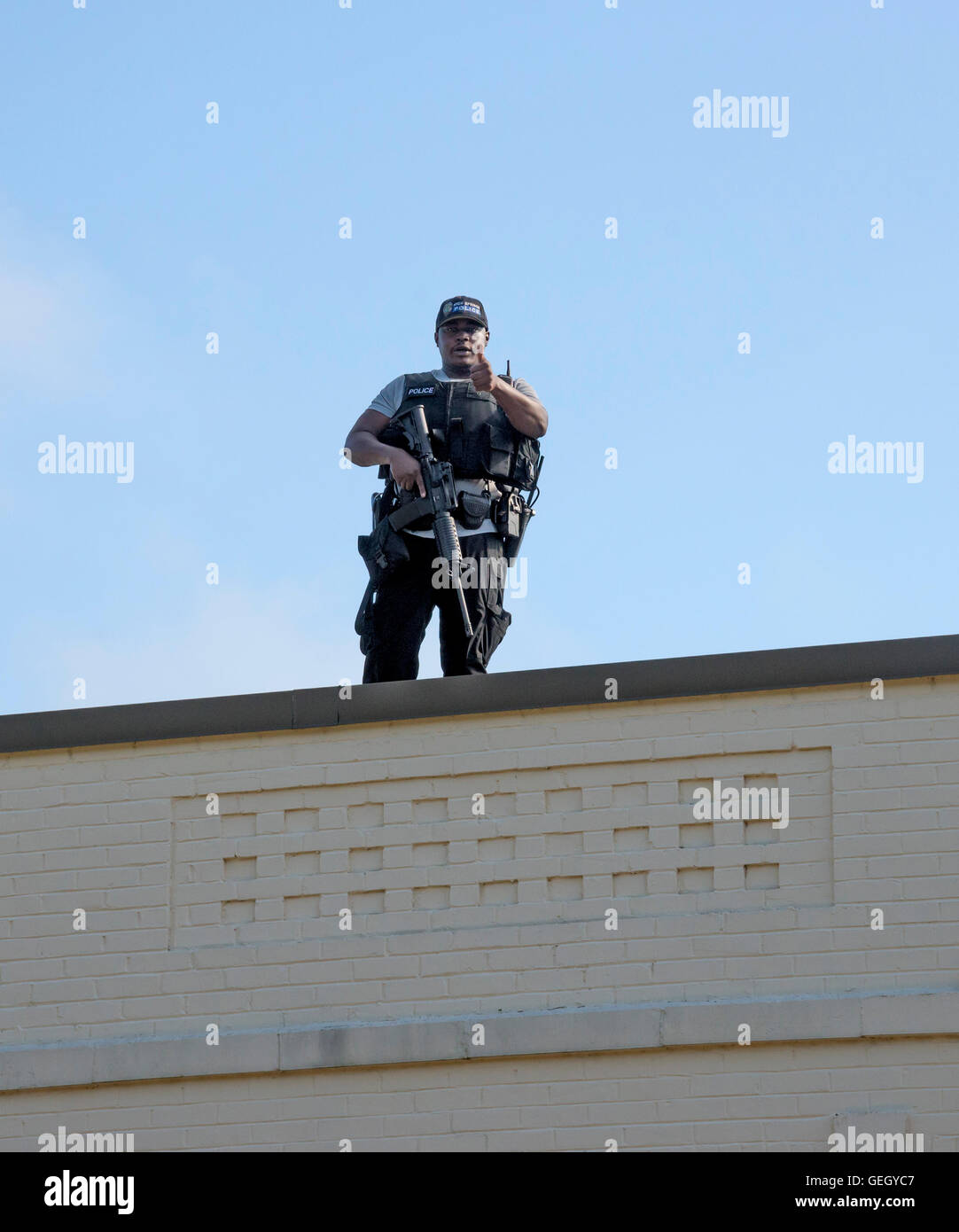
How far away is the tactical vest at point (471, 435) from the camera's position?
9.20 m

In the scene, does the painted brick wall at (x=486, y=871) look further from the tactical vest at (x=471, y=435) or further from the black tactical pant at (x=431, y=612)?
the tactical vest at (x=471, y=435)

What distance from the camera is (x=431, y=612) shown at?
9.19m

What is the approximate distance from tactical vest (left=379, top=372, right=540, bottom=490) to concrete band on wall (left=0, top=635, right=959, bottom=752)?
5.29 ft

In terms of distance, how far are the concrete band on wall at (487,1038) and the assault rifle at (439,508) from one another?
2.05 meters

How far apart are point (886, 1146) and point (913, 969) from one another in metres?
0.64

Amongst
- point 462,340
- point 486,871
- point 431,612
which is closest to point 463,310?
point 462,340

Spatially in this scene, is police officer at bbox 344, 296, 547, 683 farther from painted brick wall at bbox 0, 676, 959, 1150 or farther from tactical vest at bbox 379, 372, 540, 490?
painted brick wall at bbox 0, 676, 959, 1150

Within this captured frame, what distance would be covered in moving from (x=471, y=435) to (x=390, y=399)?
1.51 feet

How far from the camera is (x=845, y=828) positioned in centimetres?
750

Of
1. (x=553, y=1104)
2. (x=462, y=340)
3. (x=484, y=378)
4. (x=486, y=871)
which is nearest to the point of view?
(x=553, y=1104)

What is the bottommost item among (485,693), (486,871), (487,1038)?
(487,1038)

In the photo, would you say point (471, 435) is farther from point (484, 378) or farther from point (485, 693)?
point (485, 693)
